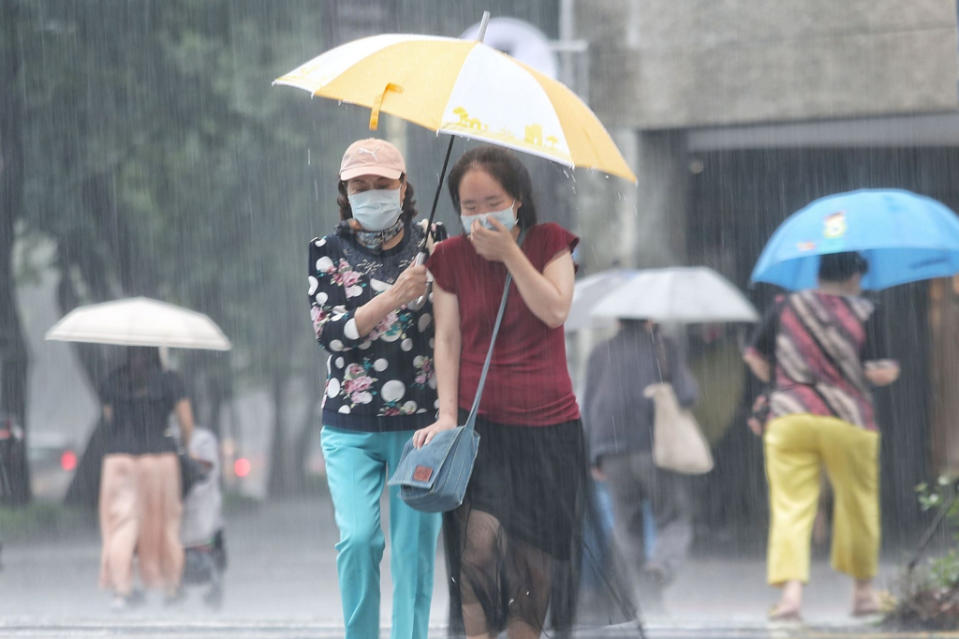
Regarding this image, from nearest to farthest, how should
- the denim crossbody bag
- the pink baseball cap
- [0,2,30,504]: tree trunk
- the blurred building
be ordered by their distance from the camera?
the denim crossbody bag, the pink baseball cap, the blurred building, [0,2,30,504]: tree trunk

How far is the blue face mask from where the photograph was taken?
4707mm

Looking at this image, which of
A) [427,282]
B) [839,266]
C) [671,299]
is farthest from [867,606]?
[427,282]

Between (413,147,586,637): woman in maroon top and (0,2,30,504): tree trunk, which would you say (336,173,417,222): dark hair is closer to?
(413,147,586,637): woman in maroon top

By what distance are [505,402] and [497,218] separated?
57 cm

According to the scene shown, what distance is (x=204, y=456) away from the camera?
33.4ft

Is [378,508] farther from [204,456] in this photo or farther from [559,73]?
[559,73]

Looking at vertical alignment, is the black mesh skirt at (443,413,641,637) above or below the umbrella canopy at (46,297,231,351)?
below

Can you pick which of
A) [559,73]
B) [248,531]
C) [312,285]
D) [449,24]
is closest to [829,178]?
[559,73]

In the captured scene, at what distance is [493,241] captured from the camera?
4582 mm

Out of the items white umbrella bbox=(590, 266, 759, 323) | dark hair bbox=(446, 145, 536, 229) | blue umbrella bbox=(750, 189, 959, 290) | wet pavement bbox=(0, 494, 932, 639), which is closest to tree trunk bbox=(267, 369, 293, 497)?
wet pavement bbox=(0, 494, 932, 639)

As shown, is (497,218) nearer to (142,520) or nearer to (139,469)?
(139,469)

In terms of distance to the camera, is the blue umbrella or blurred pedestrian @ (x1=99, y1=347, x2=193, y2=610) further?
blurred pedestrian @ (x1=99, y1=347, x2=193, y2=610)

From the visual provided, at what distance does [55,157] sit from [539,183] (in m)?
5.88

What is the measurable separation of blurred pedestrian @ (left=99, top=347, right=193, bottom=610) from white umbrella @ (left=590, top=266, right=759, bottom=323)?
276cm
